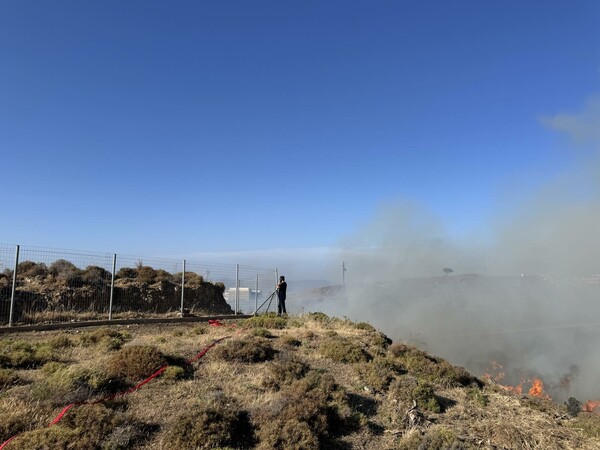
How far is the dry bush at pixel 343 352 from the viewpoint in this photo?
1127 centimetres

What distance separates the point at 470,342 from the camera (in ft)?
244

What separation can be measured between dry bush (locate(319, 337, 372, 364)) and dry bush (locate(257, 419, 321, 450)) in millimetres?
5191

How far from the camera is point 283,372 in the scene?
882 cm

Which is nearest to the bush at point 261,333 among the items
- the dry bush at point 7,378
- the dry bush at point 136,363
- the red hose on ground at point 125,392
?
the red hose on ground at point 125,392

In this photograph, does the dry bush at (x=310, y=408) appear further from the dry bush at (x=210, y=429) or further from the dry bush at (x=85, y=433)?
the dry bush at (x=85, y=433)

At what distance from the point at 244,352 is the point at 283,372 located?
160 cm

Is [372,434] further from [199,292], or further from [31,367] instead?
[199,292]

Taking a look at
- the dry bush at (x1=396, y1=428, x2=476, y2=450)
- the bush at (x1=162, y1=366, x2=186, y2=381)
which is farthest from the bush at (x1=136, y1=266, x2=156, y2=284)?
the dry bush at (x1=396, y1=428, x2=476, y2=450)

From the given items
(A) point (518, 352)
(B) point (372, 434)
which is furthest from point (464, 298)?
(B) point (372, 434)

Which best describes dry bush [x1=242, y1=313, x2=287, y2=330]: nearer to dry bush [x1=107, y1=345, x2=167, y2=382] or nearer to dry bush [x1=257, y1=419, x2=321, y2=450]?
dry bush [x1=107, y1=345, x2=167, y2=382]

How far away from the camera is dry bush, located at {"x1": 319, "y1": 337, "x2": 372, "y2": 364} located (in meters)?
11.3

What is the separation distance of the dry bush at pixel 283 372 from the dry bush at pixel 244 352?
48 cm

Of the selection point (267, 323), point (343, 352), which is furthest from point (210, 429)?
point (267, 323)

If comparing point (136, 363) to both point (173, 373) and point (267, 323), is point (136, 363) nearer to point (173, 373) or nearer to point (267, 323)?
point (173, 373)
